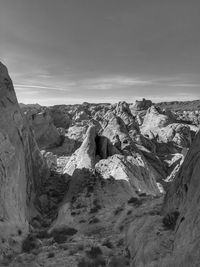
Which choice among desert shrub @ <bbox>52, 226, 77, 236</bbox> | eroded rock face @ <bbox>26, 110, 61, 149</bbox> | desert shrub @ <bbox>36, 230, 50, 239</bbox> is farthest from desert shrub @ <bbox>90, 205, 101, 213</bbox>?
eroded rock face @ <bbox>26, 110, 61, 149</bbox>

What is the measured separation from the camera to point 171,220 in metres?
22.6

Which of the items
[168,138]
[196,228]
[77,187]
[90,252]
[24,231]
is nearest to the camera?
[196,228]

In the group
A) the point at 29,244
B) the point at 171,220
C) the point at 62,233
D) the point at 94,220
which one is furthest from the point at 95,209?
the point at 171,220

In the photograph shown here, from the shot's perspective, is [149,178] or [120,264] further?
[149,178]

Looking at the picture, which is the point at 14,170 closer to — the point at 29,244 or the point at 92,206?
the point at 29,244

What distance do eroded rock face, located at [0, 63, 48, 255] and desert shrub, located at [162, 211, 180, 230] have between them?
1129 centimetres

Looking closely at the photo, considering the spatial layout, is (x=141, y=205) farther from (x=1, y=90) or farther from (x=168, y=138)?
(x=168, y=138)

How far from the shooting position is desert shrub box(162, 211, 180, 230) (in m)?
22.1

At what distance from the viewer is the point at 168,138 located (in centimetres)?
11919

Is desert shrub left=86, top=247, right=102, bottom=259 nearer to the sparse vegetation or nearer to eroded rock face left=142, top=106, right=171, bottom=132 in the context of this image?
the sparse vegetation

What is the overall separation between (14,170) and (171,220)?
19272mm

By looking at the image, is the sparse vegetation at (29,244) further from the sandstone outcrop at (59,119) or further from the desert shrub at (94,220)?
the sandstone outcrop at (59,119)

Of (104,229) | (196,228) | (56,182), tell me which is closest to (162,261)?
(196,228)

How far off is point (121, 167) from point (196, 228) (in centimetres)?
3350
